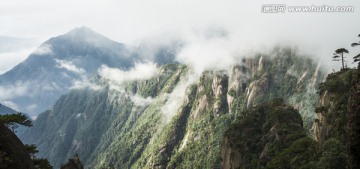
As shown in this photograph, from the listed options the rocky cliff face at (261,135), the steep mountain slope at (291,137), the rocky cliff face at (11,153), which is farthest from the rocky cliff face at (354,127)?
the rocky cliff face at (261,135)

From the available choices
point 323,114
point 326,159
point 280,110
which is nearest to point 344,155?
point 326,159

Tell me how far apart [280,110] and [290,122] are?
843 cm

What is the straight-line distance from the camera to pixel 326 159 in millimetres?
73312

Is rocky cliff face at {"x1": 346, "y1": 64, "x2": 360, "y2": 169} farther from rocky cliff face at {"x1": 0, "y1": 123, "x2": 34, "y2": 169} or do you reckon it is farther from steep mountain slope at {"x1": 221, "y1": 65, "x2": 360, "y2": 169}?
steep mountain slope at {"x1": 221, "y1": 65, "x2": 360, "y2": 169}

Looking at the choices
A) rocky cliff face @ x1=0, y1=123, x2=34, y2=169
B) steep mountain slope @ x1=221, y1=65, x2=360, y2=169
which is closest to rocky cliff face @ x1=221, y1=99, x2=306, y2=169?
steep mountain slope @ x1=221, y1=65, x2=360, y2=169

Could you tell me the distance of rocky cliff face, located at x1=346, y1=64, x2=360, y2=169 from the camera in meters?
15.4

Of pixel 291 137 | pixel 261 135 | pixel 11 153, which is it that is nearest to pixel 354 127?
pixel 11 153

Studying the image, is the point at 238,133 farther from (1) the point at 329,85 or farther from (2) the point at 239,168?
(1) the point at 329,85

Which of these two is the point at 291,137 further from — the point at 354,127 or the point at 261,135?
the point at 354,127

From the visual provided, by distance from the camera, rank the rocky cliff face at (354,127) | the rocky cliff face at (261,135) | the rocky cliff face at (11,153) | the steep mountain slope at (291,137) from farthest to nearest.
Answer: the rocky cliff face at (261,135) → the steep mountain slope at (291,137) → the rocky cliff face at (11,153) → the rocky cliff face at (354,127)

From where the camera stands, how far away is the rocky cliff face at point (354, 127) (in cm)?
1539

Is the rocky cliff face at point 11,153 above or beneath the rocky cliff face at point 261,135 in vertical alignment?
beneath

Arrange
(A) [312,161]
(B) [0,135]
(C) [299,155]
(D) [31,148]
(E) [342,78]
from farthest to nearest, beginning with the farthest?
(E) [342,78]
(C) [299,155]
(A) [312,161]
(D) [31,148]
(B) [0,135]

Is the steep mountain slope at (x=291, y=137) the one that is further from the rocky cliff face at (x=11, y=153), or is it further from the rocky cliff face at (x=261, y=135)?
the rocky cliff face at (x=11, y=153)
